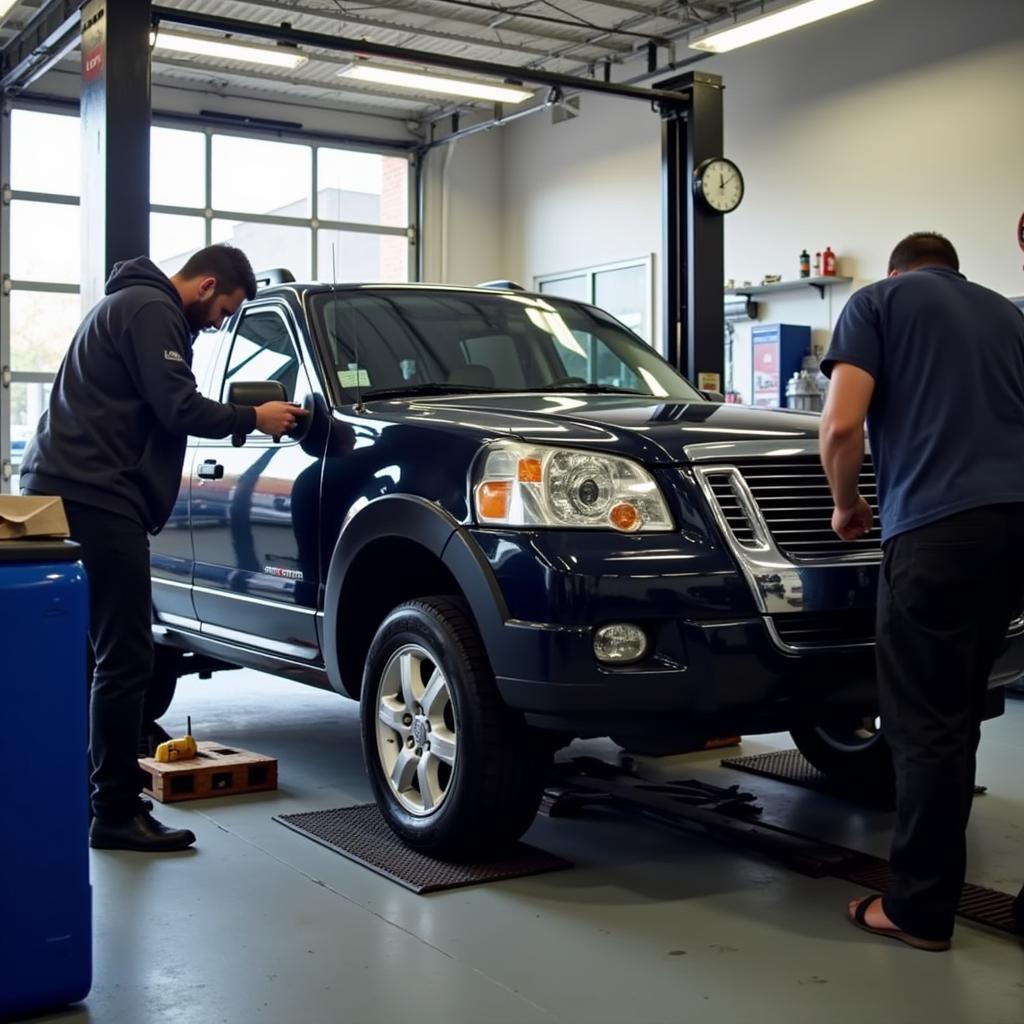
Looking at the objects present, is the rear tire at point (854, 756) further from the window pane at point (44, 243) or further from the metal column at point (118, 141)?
the window pane at point (44, 243)

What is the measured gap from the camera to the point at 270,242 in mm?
15258

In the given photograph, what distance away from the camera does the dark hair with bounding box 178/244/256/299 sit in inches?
156

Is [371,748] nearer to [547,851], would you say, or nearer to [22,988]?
[547,851]

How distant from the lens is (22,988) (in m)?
2.57

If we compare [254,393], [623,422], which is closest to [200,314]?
[254,393]

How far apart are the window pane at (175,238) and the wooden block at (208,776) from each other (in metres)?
10.8

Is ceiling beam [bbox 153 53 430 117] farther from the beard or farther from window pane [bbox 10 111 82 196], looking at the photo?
the beard

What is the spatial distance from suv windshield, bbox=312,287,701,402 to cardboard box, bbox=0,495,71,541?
5.23 feet

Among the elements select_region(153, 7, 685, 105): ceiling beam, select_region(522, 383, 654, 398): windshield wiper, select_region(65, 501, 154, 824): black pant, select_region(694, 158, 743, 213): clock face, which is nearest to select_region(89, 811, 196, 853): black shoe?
select_region(65, 501, 154, 824): black pant

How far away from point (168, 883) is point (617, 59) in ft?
39.1

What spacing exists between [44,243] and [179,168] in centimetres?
169

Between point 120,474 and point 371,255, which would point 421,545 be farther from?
point 371,255

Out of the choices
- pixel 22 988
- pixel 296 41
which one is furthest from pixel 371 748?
pixel 296 41

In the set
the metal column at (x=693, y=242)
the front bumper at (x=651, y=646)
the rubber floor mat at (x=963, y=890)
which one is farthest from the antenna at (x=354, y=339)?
the metal column at (x=693, y=242)
